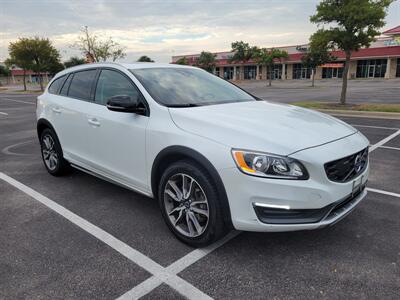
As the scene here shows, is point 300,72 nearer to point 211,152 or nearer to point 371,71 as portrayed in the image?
point 371,71

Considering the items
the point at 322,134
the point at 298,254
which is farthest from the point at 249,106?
the point at 298,254

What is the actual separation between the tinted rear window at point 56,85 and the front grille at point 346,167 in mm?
4156

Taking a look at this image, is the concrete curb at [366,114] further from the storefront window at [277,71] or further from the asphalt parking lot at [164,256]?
the storefront window at [277,71]

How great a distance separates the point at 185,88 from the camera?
3.84 meters

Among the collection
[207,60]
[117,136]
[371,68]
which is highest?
[207,60]

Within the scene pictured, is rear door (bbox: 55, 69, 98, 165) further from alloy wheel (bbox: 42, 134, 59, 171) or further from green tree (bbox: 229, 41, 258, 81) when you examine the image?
green tree (bbox: 229, 41, 258, 81)

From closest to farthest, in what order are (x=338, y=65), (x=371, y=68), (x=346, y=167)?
(x=346, y=167) < (x=371, y=68) < (x=338, y=65)

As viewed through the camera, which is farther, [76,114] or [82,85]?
[82,85]

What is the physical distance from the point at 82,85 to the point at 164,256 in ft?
8.86

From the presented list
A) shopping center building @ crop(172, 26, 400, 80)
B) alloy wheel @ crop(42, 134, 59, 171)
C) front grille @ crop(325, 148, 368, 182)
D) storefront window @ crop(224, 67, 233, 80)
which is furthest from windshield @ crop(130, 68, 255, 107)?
storefront window @ crop(224, 67, 233, 80)

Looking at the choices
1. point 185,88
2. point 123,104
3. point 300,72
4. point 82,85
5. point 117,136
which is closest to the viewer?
point 123,104

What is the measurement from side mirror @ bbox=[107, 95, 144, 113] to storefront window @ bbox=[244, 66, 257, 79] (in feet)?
227

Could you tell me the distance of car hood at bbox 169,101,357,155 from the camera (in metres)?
2.68

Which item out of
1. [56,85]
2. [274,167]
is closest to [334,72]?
[56,85]
